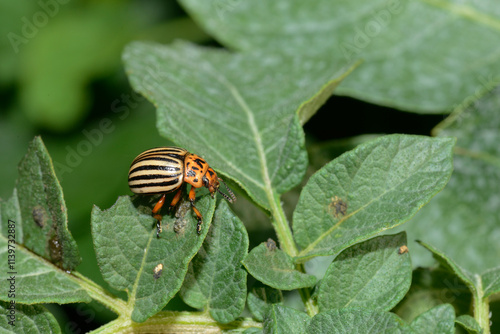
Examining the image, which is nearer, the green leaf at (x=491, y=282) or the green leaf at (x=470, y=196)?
the green leaf at (x=491, y=282)

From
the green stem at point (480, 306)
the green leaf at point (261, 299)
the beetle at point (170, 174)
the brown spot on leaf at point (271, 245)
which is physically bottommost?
the green stem at point (480, 306)

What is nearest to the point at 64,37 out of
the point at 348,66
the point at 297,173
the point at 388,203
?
the point at 348,66

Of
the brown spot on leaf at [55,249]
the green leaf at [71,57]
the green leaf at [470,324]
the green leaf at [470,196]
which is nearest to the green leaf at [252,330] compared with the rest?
the green leaf at [470,324]

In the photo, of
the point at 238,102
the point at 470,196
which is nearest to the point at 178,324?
the point at 238,102

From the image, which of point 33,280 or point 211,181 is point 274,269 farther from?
point 33,280

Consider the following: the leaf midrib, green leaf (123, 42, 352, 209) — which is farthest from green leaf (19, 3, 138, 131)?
the leaf midrib

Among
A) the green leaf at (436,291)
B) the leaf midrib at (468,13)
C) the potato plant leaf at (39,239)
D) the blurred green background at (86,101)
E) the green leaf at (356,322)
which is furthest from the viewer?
the blurred green background at (86,101)

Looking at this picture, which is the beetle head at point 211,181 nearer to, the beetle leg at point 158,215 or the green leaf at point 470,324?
the beetle leg at point 158,215
